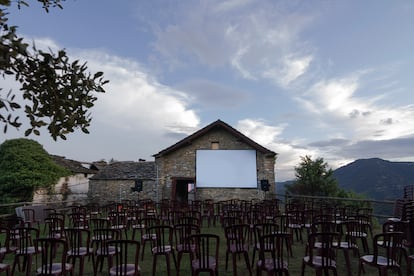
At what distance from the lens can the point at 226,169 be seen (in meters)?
15.7

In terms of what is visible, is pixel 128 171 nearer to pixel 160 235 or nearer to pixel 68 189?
pixel 68 189

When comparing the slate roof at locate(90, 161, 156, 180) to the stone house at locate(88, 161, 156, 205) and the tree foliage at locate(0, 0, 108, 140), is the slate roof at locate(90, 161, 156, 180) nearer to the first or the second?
the stone house at locate(88, 161, 156, 205)

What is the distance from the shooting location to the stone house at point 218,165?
15469 mm

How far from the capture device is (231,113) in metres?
16.8

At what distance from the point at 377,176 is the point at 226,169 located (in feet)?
227

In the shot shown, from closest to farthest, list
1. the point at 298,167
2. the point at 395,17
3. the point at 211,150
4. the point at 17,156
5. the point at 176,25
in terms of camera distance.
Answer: the point at 395,17
the point at 176,25
the point at 211,150
the point at 17,156
the point at 298,167

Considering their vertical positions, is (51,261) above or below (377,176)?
below

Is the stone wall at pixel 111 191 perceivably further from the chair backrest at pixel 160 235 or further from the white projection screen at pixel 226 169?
the chair backrest at pixel 160 235

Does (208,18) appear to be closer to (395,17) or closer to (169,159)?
(395,17)

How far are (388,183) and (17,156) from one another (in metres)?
74.2

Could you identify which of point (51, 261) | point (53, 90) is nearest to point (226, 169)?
point (51, 261)

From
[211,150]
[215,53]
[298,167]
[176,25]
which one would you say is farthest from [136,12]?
[298,167]

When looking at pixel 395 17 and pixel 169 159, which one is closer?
pixel 395 17

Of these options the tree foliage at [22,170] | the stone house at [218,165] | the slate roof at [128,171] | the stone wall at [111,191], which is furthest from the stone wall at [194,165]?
the tree foliage at [22,170]
